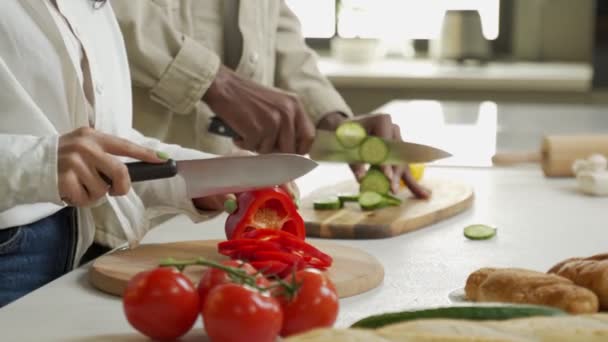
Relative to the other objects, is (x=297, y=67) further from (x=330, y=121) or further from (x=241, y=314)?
(x=241, y=314)

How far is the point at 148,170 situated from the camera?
1663 mm

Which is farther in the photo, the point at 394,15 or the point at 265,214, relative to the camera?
the point at 394,15

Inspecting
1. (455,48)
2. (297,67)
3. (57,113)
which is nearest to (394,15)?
(455,48)

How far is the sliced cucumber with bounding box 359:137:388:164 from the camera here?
234cm

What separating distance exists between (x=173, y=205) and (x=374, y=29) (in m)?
3.22

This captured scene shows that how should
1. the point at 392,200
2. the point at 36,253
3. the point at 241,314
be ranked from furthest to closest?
the point at 392,200
the point at 36,253
the point at 241,314

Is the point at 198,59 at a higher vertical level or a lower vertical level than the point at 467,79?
higher

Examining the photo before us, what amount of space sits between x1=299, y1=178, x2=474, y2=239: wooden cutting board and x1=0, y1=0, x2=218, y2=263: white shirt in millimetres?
246

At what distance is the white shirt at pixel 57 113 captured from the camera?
159cm

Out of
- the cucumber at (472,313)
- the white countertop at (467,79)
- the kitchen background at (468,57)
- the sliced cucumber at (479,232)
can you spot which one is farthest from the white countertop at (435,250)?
the white countertop at (467,79)

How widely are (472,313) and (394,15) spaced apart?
3883 mm

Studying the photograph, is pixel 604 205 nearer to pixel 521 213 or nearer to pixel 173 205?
pixel 521 213

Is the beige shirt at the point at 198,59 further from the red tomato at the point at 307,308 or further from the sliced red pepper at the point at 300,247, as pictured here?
the red tomato at the point at 307,308

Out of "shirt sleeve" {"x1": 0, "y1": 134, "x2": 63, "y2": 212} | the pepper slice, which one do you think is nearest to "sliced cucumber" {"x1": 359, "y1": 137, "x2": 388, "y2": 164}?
the pepper slice
